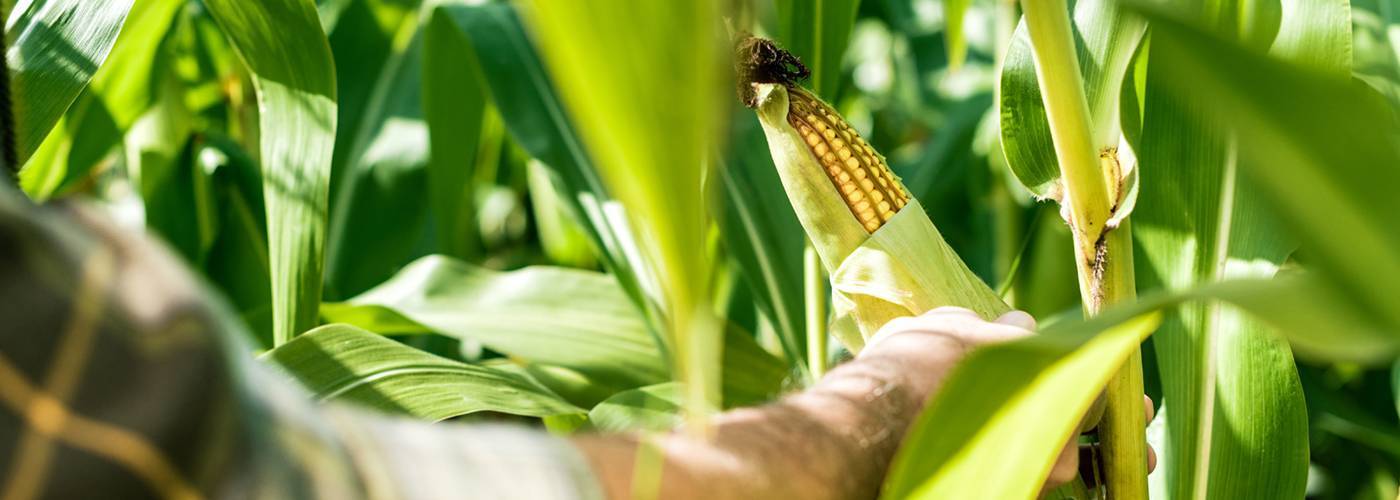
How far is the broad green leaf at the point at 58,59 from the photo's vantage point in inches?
32.0

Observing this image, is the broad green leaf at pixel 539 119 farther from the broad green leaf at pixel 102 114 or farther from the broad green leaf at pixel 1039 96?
the broad green leaf at pixel 1039 96

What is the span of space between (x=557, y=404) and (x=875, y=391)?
0.37m

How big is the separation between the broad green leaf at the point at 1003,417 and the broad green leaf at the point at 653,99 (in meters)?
0.13

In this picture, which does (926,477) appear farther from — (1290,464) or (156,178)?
(156,178)

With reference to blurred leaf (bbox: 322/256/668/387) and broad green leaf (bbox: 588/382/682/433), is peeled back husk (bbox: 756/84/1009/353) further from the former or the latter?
blurred leaf (bbox: 322/256/668/387)

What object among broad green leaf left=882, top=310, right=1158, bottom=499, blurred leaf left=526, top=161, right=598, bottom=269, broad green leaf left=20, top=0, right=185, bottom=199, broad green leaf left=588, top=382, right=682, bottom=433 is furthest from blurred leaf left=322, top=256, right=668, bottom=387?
broad green leaf left=882, top=310, right=1158, bottom=499

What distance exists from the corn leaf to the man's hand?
A: 26 centimetres

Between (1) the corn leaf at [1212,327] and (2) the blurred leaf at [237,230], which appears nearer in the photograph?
(1) the corn leaf at [1212,327]

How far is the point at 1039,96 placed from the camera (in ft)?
2.18

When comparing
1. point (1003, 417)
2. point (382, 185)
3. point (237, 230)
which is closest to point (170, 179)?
point (237, 230)

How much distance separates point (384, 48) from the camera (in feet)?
4.51

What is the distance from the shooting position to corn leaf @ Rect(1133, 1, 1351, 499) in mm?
729

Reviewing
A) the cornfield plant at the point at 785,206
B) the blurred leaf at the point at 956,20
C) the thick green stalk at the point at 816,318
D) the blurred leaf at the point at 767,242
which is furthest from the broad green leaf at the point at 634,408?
the blurred leaf at the point at 956,20

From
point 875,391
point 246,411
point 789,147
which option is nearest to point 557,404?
point 789,147
